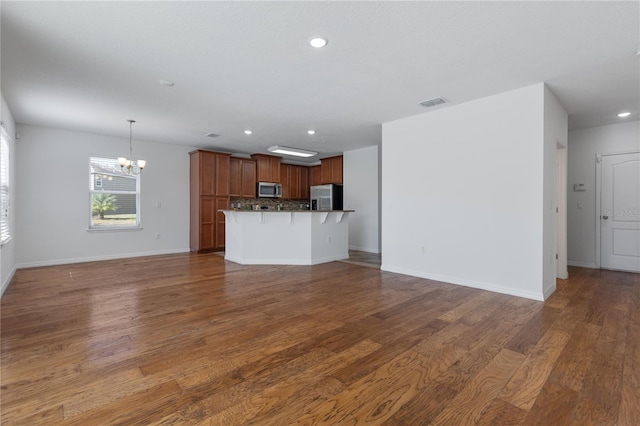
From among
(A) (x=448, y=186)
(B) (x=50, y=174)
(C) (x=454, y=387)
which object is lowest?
(C) (x=454, y=387)

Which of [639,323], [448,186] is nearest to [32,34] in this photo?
[448,186]

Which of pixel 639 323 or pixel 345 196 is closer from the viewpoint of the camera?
pixel 639 323

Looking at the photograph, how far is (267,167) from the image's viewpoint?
8.48m

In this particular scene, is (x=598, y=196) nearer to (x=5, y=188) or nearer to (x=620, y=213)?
(x=620, y=213)

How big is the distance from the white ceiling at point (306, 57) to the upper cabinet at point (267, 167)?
347 centimetres

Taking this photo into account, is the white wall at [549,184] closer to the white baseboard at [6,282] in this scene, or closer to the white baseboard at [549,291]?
the white baseboard at [549,291]

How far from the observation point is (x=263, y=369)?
6.84ft

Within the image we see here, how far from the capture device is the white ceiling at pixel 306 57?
2.25 meters

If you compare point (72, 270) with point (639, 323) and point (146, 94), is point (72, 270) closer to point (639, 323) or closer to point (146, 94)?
point (146, 94)

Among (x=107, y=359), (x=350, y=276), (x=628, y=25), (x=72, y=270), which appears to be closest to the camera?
(x=107, y=359)

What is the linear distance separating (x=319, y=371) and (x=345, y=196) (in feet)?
20.7

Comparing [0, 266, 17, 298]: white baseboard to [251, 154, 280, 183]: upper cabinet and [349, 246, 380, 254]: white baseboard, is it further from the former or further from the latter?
[349, 246, 380, 254]: white baseboard

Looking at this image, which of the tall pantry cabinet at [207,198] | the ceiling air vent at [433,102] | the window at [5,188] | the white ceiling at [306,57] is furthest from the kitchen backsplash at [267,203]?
the ceiling air vent at [433,102]

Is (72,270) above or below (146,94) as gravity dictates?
below
